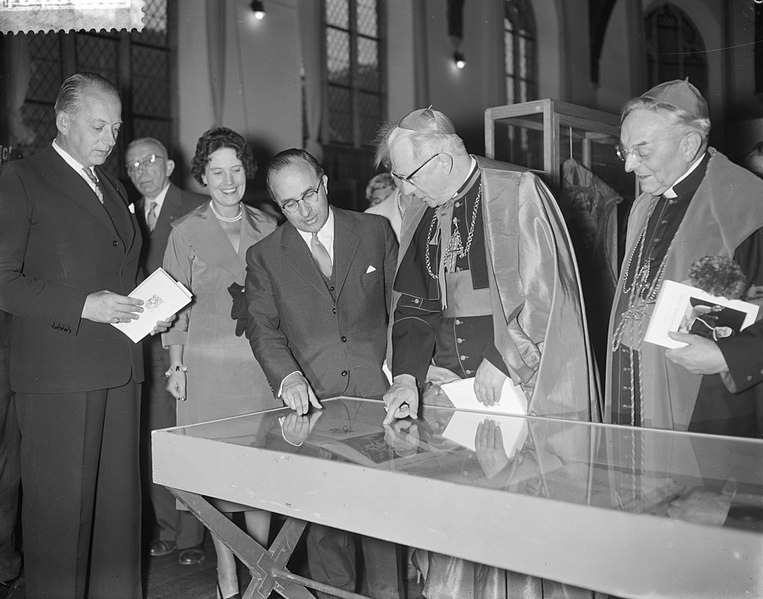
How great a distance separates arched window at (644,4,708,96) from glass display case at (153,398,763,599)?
13.4ft

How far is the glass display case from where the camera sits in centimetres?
118

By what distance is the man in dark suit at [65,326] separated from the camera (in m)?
2.67

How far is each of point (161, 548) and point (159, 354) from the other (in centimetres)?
86

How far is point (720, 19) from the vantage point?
4.94 meters

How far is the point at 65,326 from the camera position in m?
2.71

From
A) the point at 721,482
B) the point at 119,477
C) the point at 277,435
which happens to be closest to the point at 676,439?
the point at 721,482

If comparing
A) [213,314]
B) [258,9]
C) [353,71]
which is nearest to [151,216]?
[213,314]

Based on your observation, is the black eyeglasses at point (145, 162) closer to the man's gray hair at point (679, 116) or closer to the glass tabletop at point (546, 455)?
the glass tabletop at point (546, 455)

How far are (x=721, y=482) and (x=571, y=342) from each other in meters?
0.96

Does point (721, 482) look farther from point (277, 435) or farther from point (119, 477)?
point (119, 477)

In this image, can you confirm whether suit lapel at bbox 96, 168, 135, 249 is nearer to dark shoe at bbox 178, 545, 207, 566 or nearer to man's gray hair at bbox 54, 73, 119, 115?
man's gray hair at bbox 54, 73, 119, 115

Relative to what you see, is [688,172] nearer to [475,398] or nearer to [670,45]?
[475,398]

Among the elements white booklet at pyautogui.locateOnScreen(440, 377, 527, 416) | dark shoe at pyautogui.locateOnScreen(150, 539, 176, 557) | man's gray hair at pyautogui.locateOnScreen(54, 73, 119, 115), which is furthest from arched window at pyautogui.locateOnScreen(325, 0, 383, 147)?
white booklet at pyautogui.locateOnScreen(440, 377, 527, 416)

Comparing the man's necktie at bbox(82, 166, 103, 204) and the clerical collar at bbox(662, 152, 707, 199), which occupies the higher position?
the man's necktie at bbox(82, 166, 103, 204)
